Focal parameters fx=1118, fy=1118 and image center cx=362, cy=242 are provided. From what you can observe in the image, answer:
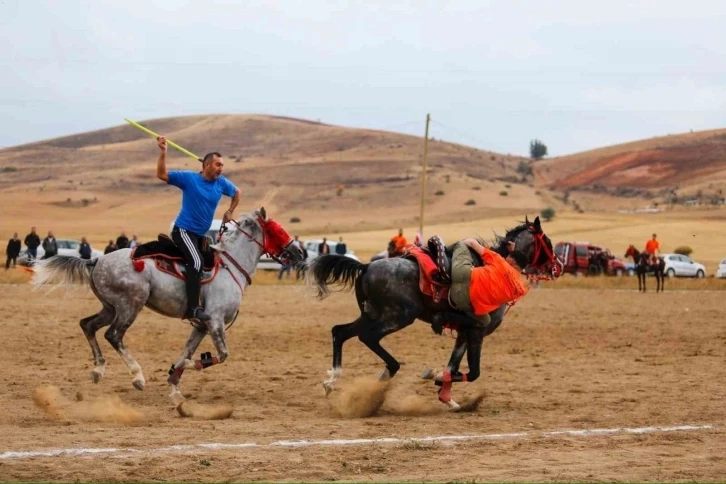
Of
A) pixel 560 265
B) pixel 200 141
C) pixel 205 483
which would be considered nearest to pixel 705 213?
pixel 560 265

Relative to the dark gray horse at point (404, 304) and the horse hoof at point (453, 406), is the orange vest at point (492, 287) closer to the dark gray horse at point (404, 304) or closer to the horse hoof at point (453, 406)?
the dark gray horse at point (404, 304)

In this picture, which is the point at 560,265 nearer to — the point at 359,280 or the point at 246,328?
the point at 359,280

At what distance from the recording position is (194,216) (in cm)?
1196

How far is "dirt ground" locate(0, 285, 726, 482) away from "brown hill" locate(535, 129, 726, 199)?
77630 mm

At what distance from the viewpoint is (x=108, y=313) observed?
483 inches

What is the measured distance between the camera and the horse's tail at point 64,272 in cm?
1205

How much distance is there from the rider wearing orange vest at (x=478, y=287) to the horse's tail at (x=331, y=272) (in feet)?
3.66

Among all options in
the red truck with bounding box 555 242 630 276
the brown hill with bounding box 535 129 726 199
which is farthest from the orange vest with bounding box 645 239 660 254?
the brown hill with bounding box 535 129 726 199

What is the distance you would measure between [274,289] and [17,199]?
2730 inches

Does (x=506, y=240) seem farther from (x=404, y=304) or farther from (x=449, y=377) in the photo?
(x=449, y=377)

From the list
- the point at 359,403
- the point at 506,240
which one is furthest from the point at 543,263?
the point at 359,403

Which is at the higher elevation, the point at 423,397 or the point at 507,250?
the point at 507,250

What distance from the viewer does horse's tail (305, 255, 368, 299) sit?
1254 centimetres

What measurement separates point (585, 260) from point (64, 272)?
39.1 metres
